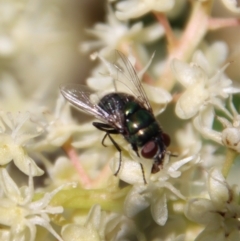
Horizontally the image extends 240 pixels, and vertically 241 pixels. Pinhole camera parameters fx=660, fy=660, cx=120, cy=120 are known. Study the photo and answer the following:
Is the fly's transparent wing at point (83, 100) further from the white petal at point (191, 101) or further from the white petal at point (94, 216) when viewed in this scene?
the white petal at point (94, 216)

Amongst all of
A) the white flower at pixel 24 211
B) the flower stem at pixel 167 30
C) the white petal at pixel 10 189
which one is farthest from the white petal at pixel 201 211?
the flower stem at pixel 167 30

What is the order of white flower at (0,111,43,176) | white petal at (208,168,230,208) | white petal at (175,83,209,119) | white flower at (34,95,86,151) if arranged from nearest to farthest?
white petal at (208,168,230,208) → white flower at (0,111,43,176) → white petal at (175,83,209,119) → white flower at (34,95,86,151)

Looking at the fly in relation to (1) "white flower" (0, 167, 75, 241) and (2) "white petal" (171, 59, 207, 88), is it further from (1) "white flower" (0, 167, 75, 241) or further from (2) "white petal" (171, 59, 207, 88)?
(1) "white flower" (0, 167, 75, 241)

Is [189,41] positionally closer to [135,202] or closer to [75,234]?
[135,202]

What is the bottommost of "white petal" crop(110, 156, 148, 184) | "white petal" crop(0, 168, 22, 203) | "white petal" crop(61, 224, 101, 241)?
"white petal" crop(61, 224, 101, 241)

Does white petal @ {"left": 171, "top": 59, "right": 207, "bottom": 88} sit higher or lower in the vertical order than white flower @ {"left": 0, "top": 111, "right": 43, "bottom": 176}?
higher

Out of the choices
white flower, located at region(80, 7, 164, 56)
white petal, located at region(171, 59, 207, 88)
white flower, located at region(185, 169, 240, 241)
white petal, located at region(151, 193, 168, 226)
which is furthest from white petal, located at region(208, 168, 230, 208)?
white flower, located at region(80, 7, 164, 56)

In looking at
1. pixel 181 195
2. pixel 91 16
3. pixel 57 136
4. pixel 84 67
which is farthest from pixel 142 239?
pixel 91 16

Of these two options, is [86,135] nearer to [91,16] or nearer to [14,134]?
[14,134]

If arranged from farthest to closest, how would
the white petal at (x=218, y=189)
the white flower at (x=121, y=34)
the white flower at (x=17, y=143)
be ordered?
the white flower at (x=121, y=34), the white flower at (x=17, y=143), the white petal at (x=218, y=189)
